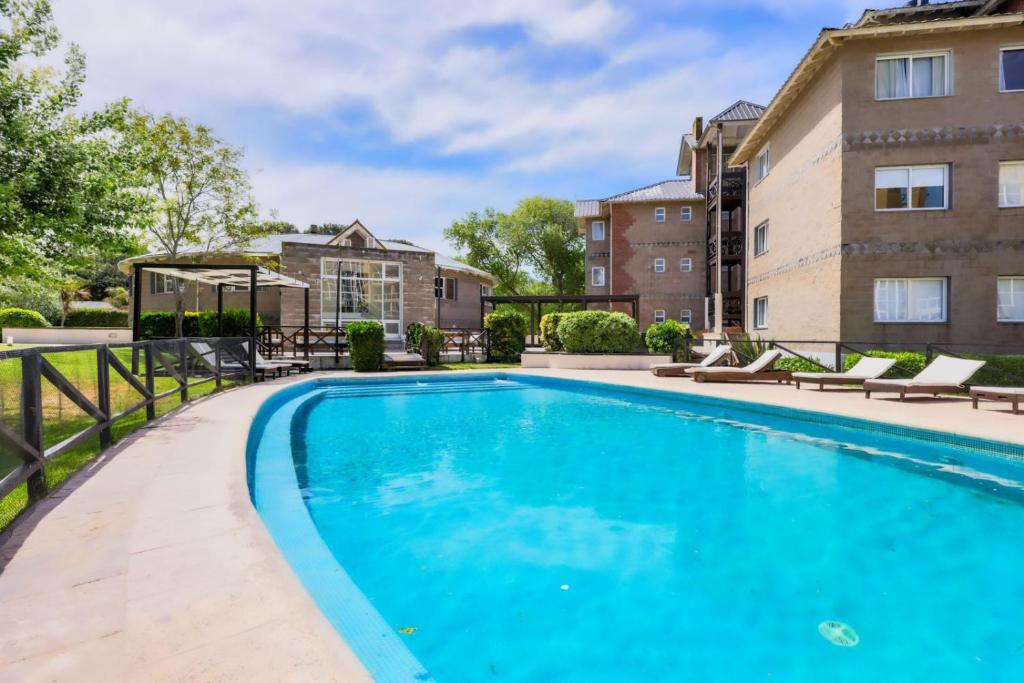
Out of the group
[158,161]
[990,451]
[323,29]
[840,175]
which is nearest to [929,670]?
[990,451]

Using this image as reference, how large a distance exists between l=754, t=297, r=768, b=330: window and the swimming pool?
37.2ft

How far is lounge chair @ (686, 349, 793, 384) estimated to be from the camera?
13.5m

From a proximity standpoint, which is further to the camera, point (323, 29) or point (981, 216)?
point (981, 216)

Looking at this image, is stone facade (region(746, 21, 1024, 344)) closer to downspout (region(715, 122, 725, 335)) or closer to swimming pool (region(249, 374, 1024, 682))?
swimming pool (region(249, 374, 1024, 682))

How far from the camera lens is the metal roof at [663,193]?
30.3 metres

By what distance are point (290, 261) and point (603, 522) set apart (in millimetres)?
18875

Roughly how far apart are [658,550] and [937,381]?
905 cm

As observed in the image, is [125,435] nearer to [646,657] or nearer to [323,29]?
[646,657]

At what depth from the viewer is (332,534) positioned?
15.4 feet

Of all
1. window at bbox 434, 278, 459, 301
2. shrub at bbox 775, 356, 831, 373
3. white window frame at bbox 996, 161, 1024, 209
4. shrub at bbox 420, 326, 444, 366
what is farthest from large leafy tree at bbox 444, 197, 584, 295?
white window frame at bbox 996, 161, 1024, 209

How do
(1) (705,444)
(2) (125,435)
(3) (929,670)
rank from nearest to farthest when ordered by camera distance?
(3) (929,670) < (2) (125,435) < (1) (705,444)

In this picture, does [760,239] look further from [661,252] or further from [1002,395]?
[1002,395]

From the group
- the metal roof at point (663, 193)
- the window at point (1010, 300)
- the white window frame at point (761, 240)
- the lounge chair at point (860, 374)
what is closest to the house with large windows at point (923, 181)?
the window at point (1010, 300)

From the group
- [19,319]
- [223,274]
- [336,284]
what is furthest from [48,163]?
[19,319]
